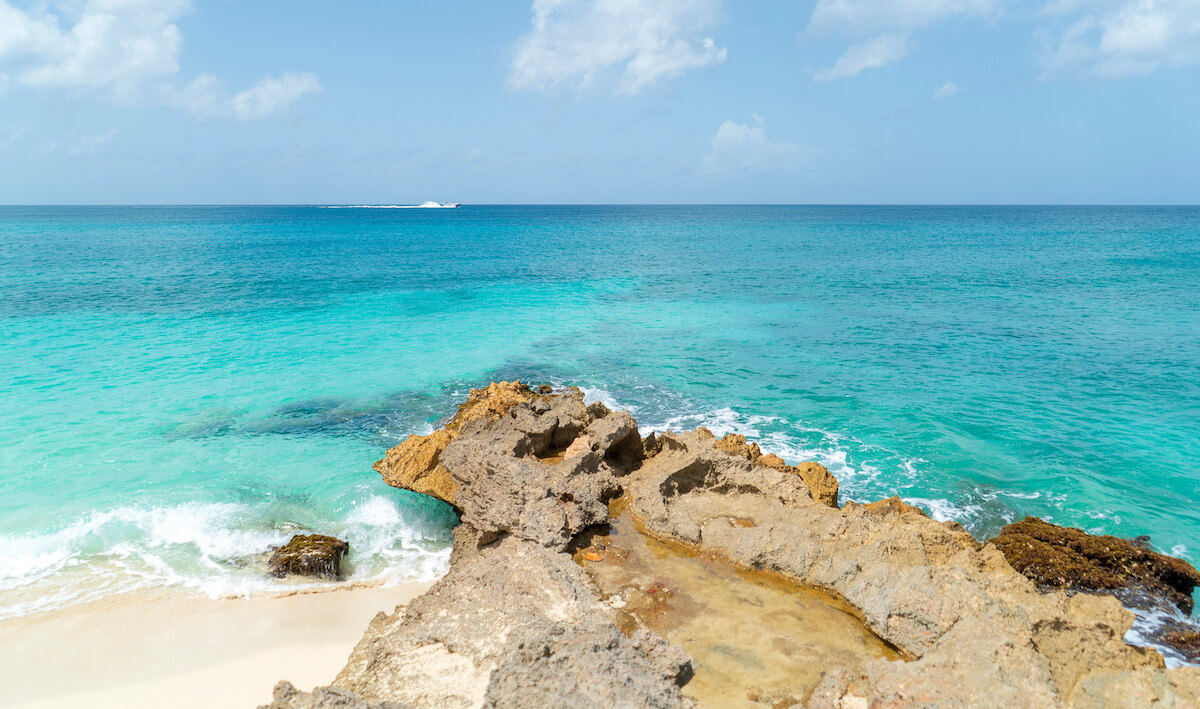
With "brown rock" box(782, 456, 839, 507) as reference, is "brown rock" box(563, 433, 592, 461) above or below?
above

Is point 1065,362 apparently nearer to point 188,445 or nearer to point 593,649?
point 593,649

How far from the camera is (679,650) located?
5574mm

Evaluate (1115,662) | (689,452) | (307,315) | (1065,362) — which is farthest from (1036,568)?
(307,315)

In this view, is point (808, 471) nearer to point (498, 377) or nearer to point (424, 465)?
point (424, 465)

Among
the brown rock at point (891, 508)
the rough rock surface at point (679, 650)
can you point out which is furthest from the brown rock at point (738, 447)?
the brown rock at point (891, 508)

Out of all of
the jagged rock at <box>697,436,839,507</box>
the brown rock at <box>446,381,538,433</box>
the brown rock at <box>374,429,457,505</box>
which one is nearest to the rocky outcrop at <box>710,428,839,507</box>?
the jagged rock at <box>697,436,839,507</box>

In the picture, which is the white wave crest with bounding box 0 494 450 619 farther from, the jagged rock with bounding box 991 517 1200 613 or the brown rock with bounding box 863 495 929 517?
the jagged rock with bounding box 991 517 1200 613

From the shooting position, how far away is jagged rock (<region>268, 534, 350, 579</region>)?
30.3 ft

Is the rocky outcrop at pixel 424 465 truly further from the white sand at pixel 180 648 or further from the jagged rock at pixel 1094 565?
the jagged rock at pixel 1094 565

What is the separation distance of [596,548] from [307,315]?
23.3 metres

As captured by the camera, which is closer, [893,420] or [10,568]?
[10,568]

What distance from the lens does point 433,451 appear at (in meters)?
10.5

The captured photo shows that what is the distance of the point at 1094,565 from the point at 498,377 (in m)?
13.9

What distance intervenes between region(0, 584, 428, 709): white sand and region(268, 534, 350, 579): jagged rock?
1.85 ft
